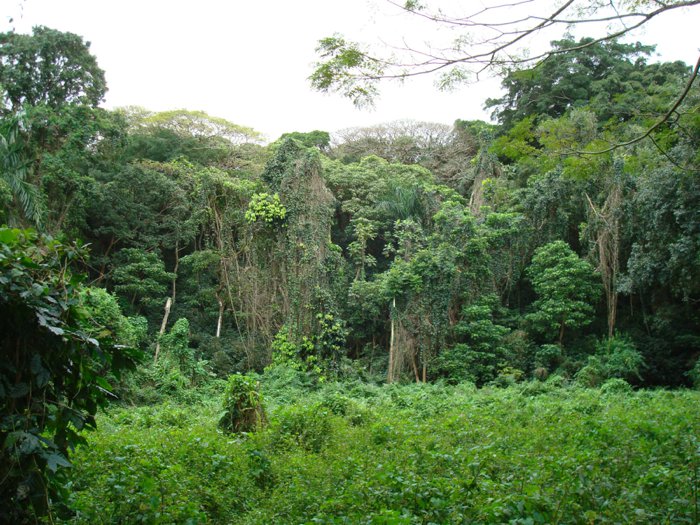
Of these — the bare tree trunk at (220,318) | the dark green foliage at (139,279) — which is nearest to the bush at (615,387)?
the bare tree trunk at (220,318)

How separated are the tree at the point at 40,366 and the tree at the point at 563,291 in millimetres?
13192

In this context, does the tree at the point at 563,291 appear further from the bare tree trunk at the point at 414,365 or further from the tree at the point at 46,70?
the tree at the point at 46,70

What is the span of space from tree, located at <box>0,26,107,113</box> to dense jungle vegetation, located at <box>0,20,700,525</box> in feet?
0.21

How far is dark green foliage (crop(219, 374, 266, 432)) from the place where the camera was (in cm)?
728

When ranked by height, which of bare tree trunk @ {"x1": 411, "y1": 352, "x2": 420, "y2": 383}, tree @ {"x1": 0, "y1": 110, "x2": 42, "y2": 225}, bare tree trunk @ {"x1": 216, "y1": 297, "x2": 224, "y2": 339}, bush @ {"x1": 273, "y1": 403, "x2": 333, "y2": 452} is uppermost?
tree @ {"x1": 0, "y1": 110, "x2": 42, "y2": 225}

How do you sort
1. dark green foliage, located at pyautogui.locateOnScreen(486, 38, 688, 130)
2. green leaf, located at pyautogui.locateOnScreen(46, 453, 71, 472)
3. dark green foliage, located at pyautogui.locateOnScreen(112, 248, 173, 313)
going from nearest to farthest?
green leaf, located at pyautogui.locateOnScreen(46, 453, 71, 472) → dark green foliage, located at pyautogui.locateOnScreen(486, 38, 688, 130) → dark green foliage, located at pyautogui.locateOnScreen(112, 248, 173, 313)

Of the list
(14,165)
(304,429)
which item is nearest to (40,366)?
(304,429)

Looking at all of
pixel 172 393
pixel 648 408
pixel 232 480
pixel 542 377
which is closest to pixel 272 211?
pixel 172 393

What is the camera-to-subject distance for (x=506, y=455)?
505 cm

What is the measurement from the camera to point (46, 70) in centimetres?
1617

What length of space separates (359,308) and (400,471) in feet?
41.2

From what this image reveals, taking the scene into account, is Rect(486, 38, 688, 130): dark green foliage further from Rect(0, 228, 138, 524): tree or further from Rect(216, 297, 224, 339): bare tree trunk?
Rect(0, 228, 138, 524): tree

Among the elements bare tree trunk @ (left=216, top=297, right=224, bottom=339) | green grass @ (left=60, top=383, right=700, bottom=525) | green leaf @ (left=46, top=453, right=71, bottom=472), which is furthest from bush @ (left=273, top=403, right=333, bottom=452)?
bare tree trunk @ (left=216, top=297, right=224, bottom=339)

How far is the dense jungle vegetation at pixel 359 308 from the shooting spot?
3455 mm
